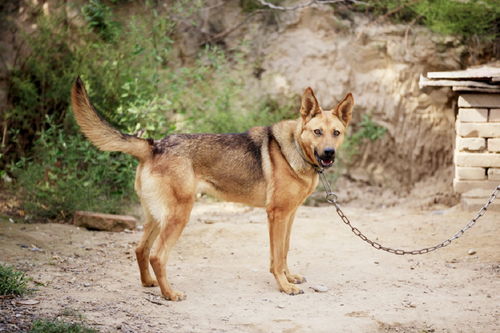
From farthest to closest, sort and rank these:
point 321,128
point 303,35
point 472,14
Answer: point 303,35, point 472,14, point 321,128

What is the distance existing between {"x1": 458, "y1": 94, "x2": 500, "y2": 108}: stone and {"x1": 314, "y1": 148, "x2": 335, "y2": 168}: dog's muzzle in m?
3.94

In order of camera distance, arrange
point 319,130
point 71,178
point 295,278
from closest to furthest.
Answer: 1. point 319,130
2. point 295,278
3. point 71,178

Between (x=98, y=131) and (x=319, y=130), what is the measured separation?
6.46 ft

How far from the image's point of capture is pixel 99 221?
7320 millimetres

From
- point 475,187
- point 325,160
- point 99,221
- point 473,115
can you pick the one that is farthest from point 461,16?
point 99,221

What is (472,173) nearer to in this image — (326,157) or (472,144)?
Result: (472,144)

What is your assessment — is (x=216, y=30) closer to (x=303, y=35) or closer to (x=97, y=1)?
(x=303, y=35)

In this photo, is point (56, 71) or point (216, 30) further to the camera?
point (216, 30)

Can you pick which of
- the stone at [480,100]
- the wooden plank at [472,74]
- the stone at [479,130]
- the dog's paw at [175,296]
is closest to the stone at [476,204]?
the stone at [479,130]

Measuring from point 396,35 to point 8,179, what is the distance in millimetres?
6988

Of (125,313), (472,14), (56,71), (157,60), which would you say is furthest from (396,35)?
(125,313)

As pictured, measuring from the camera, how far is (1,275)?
4.53 m

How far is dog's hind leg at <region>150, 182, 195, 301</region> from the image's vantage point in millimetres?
4918

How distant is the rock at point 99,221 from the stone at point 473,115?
16.1 ft
